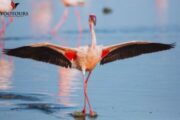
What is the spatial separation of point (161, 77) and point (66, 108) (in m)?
3.90

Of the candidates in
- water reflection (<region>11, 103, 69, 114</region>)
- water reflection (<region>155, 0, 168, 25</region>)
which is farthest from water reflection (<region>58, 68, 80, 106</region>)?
water reflection (<region>155, 0, 168, 25</region>)

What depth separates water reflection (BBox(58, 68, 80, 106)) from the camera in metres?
12.1

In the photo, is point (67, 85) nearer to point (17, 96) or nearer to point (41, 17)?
point (17, 96)

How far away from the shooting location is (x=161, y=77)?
48.5 feet

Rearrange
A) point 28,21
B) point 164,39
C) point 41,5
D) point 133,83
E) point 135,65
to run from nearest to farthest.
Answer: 1. point 133,83
2. point 135,65
3. point 164,39
4. point 28,21
5. point 41,5

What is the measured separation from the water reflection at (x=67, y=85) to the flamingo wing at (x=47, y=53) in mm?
680

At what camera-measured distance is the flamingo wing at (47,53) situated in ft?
37.1

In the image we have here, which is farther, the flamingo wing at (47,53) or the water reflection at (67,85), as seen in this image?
the water reflection at (67,85)

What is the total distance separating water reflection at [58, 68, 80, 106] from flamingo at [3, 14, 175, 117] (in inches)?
21.1

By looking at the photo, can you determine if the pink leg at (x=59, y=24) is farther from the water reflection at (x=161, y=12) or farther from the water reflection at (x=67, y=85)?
the water reflection at (x=67, y=85)

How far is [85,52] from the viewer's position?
11.4m

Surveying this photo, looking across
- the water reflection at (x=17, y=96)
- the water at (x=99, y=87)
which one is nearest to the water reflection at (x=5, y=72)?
the water at (x=99, y=87)

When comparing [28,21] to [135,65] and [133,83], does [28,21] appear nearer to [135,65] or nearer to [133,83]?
[135,65]

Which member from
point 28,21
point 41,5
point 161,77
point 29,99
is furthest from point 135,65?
point 41,5
